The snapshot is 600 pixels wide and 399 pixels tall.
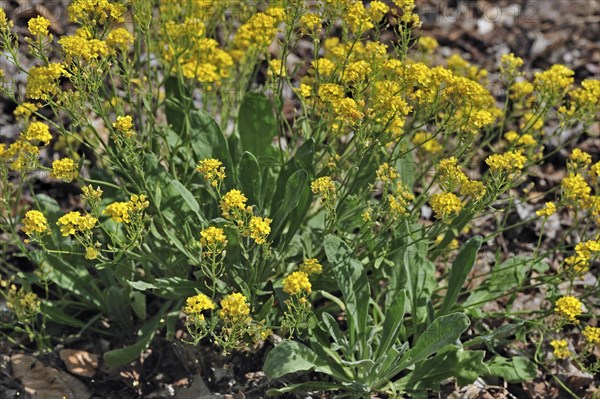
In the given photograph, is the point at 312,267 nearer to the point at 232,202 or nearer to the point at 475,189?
the point at 232,202

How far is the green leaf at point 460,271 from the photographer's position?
3920 mm

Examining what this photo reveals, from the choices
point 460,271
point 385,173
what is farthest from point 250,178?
point 460,271

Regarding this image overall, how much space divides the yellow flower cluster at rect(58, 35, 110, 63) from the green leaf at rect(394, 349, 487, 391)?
221 cm

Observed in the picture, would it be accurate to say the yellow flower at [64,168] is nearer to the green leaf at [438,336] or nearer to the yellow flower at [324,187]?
the yellow flower at [324,187]

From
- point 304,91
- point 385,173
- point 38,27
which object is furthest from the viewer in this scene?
point 304,91

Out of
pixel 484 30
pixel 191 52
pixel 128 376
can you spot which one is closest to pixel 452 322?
pixel 128 376

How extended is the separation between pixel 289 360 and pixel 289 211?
0.75 m

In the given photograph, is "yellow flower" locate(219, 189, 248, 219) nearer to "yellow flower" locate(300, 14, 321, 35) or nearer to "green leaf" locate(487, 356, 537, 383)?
"yellow flower" locate(300, 14, 321, 35)

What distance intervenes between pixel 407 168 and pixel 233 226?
55.3 inches

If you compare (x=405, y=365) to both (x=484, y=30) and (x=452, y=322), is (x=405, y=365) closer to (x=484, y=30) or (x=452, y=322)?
(x=452, y=322)

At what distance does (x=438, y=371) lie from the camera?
3.90 metres

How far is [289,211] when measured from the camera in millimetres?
3844

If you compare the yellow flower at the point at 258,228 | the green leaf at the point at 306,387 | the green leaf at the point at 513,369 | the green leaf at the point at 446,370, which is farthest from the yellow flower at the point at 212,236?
the green leaf at the point at 513,369

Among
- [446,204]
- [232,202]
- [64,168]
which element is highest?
[446,204]
